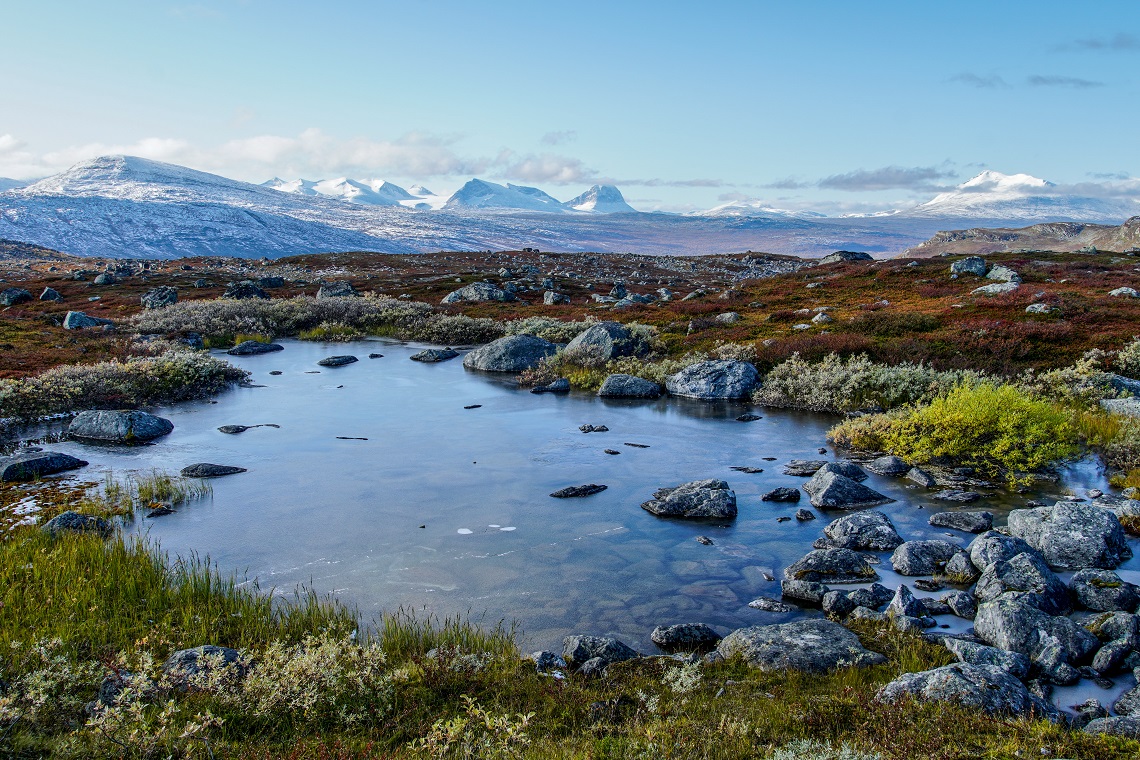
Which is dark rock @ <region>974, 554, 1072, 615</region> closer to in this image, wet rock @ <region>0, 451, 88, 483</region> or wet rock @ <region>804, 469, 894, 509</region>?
wet rock @ <region>804, 469, 894, 509</region>

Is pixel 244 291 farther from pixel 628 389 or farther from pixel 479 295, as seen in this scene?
pixel 628 389

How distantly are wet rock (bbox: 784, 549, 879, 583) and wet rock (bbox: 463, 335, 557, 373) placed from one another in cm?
2196

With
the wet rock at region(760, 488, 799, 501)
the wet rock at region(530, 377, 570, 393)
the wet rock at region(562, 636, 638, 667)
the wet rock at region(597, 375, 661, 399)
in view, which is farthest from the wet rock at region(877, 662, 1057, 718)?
the wet rock at region(530, 377, 570, 393)

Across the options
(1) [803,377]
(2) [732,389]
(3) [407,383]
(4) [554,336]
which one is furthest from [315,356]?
(1) [803,377]

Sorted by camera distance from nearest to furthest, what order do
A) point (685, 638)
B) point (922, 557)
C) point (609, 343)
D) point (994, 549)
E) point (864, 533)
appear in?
point (685, 638) → point (994, 549) → point (922, 557) → point (864, 533) → point (609, 343)

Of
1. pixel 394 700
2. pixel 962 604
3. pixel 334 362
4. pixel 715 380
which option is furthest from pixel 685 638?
pixel 334 362

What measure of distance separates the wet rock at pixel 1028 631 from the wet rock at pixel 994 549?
1.72m

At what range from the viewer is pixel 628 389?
2695 centimetres

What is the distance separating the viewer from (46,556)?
9.95 m

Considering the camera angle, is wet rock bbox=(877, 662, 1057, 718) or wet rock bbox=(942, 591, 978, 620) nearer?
wet rock bbox=(877, 662, 1057, 718)

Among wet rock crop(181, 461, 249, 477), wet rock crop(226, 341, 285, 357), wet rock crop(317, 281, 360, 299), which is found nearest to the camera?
wet rock crop(181, 461, 249, 477)

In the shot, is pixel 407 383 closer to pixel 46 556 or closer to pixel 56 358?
pixel 56 358

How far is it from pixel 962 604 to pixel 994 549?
160 cm

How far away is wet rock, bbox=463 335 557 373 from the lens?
32.7m
